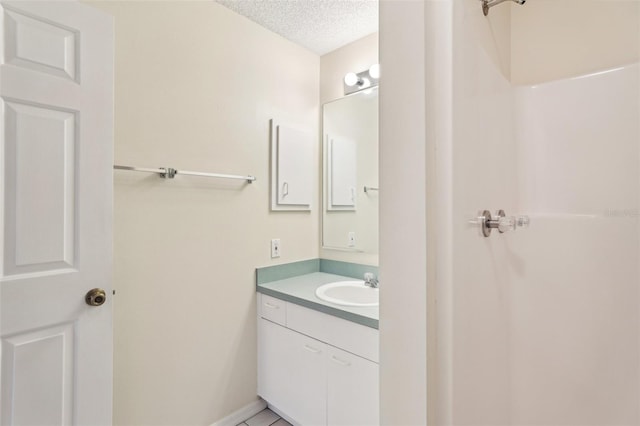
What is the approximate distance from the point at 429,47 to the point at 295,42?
1.68 metres

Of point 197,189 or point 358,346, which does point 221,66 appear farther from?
point 358,346

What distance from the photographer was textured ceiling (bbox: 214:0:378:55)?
1.73 metres

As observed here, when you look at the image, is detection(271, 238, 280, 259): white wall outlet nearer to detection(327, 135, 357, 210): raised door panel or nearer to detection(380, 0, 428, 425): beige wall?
detection(327, 135, 357, 210): raised door panel

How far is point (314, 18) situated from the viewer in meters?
1.85

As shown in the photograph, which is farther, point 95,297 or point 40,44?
point 95,297

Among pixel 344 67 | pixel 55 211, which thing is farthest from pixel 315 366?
pixel 344 67

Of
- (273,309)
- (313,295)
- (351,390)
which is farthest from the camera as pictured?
(273,309)

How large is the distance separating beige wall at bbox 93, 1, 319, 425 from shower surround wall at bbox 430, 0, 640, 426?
130 centimetres

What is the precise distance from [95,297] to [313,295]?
959 mm

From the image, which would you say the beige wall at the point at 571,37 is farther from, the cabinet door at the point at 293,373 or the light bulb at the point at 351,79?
the cabinet door at the point at 293,373

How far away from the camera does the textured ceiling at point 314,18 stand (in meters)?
1.73

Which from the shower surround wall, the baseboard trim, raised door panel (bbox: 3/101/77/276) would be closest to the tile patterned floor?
the baseboard trim

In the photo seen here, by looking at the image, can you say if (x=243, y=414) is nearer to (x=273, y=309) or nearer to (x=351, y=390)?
(x=273, y=309)

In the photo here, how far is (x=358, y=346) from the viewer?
1396mm
